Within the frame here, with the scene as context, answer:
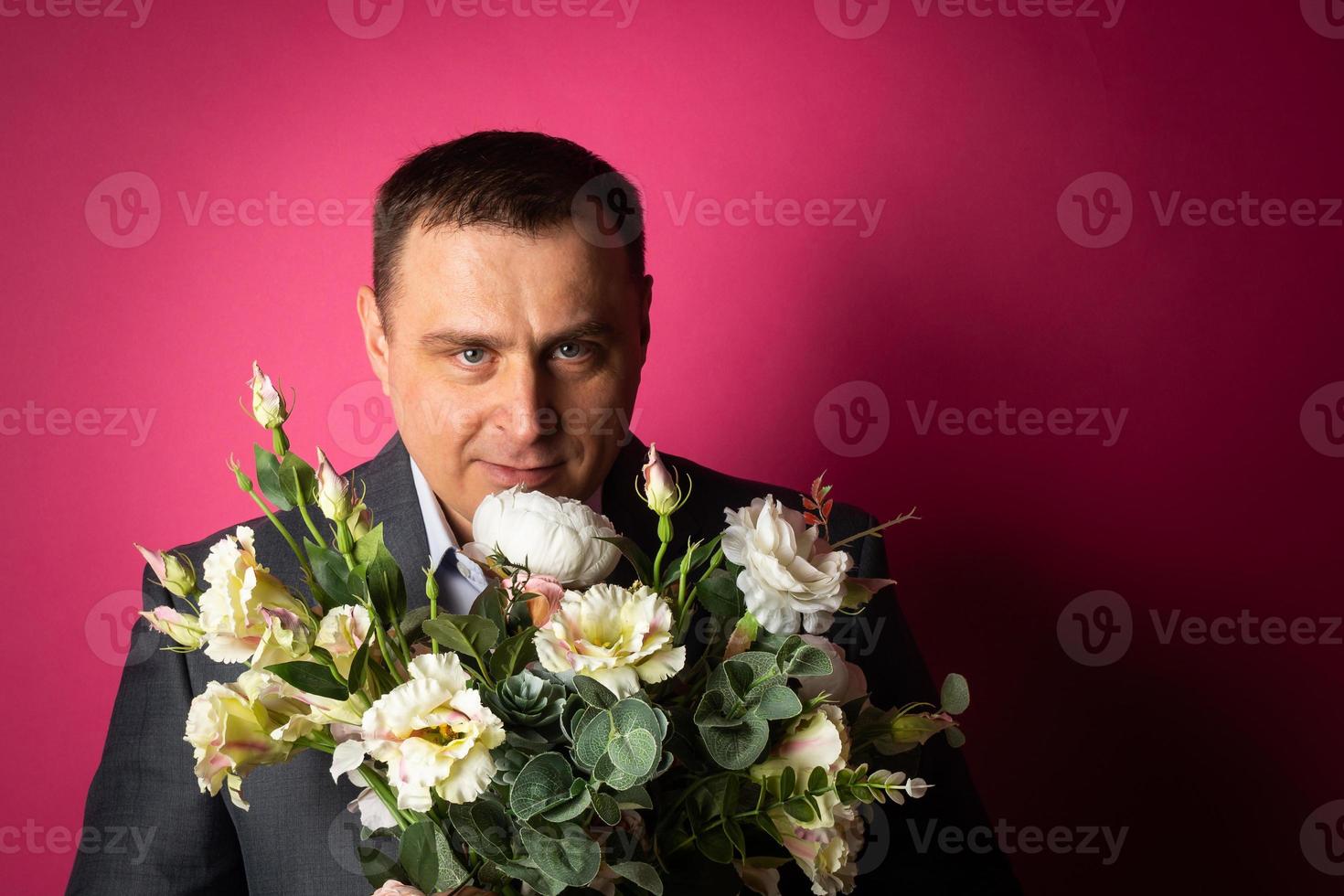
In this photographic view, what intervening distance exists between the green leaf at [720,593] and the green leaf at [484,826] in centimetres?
21

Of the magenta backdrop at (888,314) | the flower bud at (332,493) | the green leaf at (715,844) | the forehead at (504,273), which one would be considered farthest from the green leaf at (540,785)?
the magenta backdrop at (888,314)

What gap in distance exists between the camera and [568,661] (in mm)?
772

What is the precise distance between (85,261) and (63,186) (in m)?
0.12

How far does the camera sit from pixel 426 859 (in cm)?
79

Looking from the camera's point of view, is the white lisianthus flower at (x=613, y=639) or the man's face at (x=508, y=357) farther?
the man's face at (x=508, y=357)

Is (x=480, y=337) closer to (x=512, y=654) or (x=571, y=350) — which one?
(x=571, y=350)

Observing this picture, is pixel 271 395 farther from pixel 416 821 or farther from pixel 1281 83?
pixel 1281 83

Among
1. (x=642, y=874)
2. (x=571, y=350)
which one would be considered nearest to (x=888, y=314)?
(x=571, y=350)

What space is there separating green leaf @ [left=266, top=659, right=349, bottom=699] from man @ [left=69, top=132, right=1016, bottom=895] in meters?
0.49

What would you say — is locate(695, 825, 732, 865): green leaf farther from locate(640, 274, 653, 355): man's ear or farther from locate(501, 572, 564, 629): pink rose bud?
locate(640, 274, 653, 355): man's ear

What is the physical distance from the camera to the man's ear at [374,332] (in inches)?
57.6

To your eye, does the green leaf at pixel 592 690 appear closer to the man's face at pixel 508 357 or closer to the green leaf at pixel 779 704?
the green leaf at pixel 779 704

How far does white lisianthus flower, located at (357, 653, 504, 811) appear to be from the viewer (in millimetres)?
740

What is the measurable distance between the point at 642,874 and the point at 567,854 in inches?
2.1
